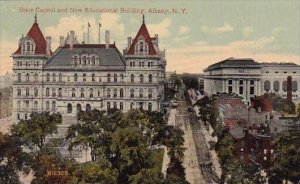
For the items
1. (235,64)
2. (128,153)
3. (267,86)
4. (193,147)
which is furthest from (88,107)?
(267,86)

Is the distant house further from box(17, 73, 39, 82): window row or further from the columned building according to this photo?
box(17, 73, 39, 82): window row

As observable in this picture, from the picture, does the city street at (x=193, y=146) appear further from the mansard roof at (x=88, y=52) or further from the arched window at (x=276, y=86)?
the arched window at (x=276, y=86)

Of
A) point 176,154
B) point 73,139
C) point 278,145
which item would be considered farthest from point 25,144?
point 278,145

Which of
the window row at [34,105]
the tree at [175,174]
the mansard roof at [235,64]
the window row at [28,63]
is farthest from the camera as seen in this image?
the window row at [28,63]

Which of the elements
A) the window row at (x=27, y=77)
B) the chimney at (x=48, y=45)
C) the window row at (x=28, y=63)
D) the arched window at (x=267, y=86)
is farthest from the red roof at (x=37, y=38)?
the arched window at (x=267, y=86)

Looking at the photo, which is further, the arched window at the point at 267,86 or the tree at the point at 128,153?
the arched window at the point at 267,86

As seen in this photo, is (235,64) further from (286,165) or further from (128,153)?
(128,153)
